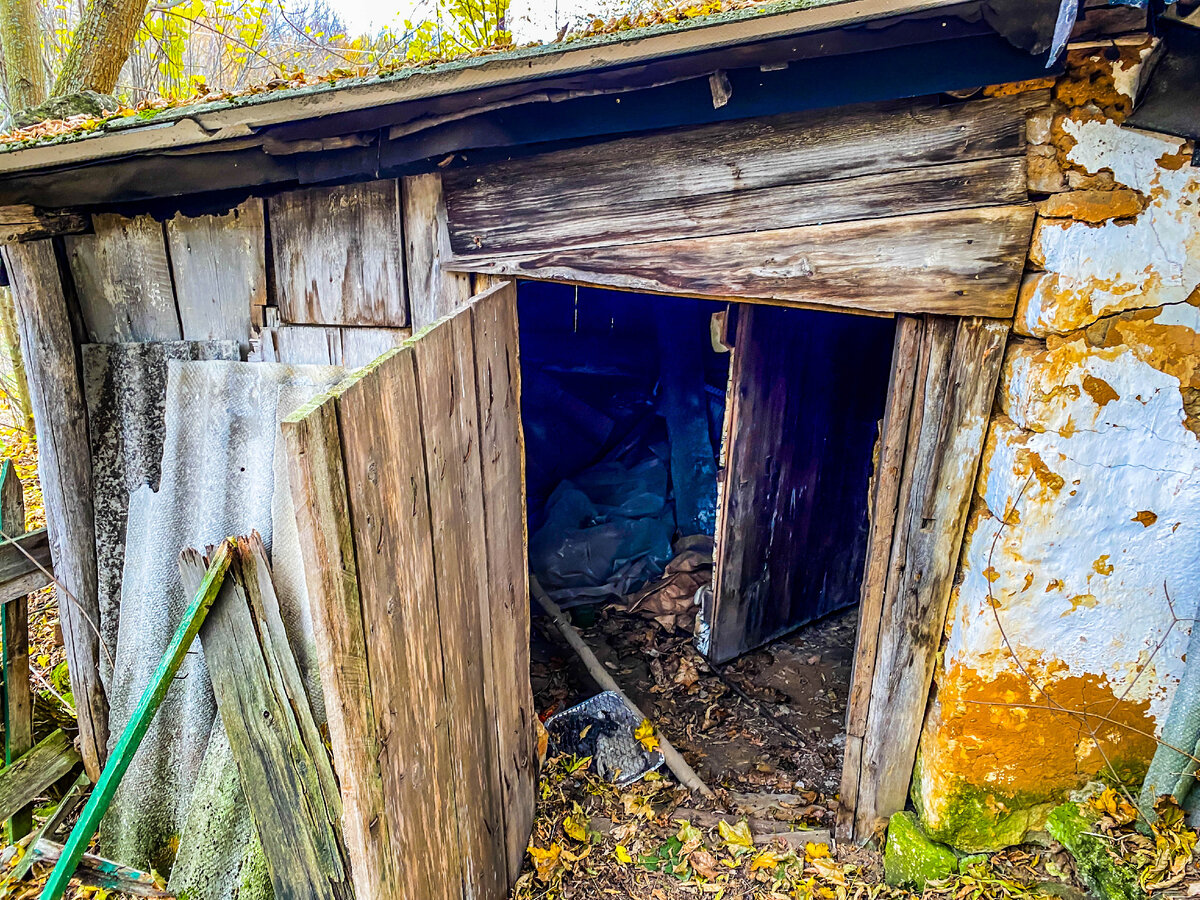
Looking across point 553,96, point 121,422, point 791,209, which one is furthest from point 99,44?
point 791,209

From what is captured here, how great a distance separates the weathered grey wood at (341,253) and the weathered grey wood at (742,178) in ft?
0.94

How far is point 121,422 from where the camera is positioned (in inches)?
116

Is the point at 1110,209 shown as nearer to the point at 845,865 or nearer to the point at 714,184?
the point at 714,184

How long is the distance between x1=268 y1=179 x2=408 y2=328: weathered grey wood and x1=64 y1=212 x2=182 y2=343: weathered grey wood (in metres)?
0.58

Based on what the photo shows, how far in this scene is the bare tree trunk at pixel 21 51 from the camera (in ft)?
18.5

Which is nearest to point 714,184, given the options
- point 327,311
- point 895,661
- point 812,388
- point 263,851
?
point 327,311

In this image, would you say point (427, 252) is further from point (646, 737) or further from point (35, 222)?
point (646, 737)

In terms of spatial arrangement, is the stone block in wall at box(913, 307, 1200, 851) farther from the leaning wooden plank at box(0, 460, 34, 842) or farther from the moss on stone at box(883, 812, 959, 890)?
the leaning wooden plank at box(0, 460, 34, 842)

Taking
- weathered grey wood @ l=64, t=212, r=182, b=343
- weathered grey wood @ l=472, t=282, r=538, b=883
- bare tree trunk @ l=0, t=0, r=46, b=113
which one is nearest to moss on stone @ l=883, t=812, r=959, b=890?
weathered grey wood @ l=472, t=282, r=538, b=883

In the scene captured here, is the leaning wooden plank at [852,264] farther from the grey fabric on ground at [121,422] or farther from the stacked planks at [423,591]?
the grey fabric on ground at [121,422]

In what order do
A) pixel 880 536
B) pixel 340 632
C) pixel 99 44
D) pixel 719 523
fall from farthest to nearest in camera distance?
pixel 99 44 → pixel 719 523 → pixel 880 536 → pixel 340 632

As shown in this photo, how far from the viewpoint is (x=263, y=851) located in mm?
2488

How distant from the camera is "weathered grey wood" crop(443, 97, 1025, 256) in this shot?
191cm

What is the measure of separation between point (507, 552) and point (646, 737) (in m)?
1.71
